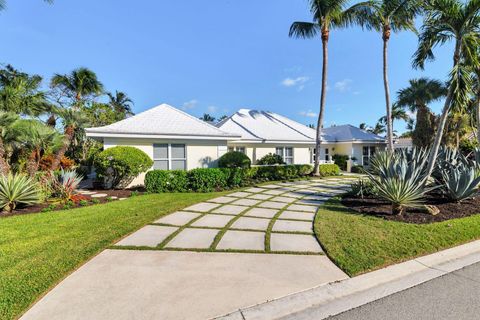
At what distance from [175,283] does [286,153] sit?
15844 millimetres

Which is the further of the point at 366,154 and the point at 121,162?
the point at 366,154

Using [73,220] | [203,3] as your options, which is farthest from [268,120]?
[73,220]

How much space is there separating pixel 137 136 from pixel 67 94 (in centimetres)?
1474

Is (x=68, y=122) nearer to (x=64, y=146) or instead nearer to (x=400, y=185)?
(x=64, y=146)

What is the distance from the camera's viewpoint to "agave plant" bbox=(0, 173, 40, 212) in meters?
6.71

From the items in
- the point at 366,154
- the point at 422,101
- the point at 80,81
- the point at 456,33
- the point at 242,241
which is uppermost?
the point at 80,81

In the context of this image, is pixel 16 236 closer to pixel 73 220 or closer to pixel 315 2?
pixel 73 220

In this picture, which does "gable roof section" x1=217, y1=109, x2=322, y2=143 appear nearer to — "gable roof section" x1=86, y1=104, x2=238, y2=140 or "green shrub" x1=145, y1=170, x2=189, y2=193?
"gable roof section" x1=86, y1=104, x2=238, y2=140

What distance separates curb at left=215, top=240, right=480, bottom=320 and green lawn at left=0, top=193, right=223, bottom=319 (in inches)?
96.0

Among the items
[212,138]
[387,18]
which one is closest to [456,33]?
[387,18]

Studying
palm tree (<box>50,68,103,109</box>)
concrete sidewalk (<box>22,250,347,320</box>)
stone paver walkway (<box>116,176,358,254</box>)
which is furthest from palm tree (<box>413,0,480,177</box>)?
palm tree (<box>50,68,103,109</box>)

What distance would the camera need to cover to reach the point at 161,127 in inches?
472

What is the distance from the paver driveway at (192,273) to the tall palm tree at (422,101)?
1883 centimetres

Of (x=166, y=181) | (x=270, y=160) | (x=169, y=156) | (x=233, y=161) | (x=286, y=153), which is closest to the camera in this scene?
(x=166, y=181)
